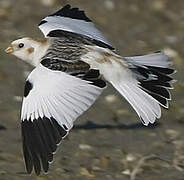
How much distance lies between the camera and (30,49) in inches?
223

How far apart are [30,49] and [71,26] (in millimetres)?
438

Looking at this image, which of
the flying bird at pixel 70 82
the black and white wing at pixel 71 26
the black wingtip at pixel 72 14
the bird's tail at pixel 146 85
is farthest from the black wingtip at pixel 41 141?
the black wingtip at pixel 72 14

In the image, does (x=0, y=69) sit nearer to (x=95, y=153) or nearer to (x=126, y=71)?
(x=95, y=153)

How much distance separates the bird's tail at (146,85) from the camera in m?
5.23

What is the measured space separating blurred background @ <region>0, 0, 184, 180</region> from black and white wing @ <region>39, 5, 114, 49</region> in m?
0.72

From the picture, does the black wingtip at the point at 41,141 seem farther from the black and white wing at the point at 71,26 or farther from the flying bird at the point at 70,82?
the black and white wing at the point at 71,26

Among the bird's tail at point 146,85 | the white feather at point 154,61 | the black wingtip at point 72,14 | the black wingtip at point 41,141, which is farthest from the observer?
the black wingtip at point 72,14

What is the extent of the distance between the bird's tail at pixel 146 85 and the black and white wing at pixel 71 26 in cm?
33

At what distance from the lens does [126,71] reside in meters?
5.36

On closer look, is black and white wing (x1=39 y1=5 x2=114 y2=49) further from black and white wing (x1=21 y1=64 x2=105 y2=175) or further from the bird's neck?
black and white wing (x1=21 y1=64 x2=105 y2=175)

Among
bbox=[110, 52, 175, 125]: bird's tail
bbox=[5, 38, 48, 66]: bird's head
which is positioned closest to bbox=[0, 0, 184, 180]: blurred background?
bbox=[110, 52, 175, 125]: bird's tail

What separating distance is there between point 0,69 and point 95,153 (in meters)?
1.34

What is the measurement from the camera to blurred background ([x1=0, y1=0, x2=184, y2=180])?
5.79 metres

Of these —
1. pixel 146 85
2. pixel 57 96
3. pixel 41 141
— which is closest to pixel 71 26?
pixel 146 85
